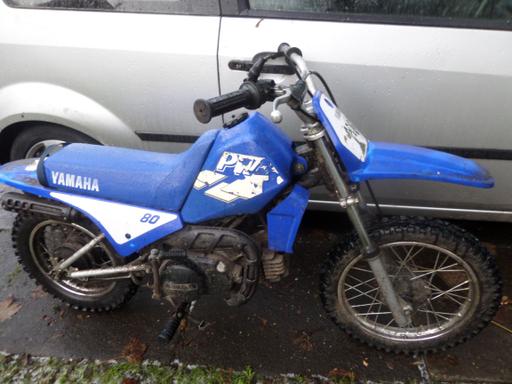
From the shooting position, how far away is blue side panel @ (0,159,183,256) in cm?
182

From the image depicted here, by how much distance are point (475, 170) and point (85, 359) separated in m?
2.07

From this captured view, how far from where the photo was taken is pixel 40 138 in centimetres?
261

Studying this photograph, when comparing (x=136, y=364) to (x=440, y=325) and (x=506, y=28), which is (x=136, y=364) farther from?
(x=506, y=28)

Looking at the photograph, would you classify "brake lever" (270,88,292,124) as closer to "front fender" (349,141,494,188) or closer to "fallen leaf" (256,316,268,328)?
"front fender" (349,141,494,188)

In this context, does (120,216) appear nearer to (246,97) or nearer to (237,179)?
(237,179)

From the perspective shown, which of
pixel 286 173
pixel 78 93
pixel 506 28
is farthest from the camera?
pixel 78 93

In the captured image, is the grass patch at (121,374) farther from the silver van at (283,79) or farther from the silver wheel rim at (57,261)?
the silver van at (283,79)

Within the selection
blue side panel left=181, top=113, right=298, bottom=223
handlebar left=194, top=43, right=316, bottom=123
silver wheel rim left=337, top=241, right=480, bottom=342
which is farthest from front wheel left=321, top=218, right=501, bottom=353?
handlebar left=194, top=43, right=316, bottom=123

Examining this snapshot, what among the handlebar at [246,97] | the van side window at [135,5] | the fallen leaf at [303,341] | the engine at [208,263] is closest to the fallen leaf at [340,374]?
the fallen leaf at [303,341]

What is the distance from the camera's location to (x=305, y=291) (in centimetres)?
249

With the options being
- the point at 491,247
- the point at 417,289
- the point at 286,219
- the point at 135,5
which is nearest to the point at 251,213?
the point at 286,219

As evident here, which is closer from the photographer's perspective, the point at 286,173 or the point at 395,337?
the point at 286,173

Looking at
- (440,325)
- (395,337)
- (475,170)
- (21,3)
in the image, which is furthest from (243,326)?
(21,3)

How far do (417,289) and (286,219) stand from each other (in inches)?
30.8
